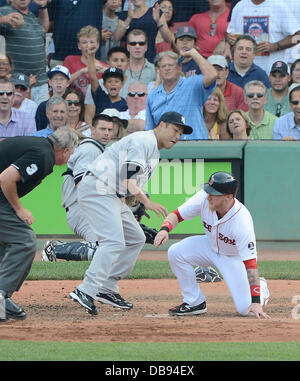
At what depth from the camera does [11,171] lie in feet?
19.9

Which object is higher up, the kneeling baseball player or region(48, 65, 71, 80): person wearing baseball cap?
region(48, 65, 71, 80): person wearing baseball cap

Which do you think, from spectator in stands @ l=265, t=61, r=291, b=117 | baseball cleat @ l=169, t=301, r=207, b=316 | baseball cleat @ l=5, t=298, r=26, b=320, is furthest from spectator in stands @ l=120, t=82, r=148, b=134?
baseball cleat @ l=5, t=298, r=26, b=320

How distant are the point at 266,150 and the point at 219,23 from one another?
2384 millimetres

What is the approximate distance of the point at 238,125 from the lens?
1105 centimetres

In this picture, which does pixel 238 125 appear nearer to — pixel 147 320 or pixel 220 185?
pixel 220 185

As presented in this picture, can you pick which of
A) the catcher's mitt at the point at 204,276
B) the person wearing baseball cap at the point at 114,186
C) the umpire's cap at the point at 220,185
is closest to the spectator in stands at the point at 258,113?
the catcher's mitt at the point at 204,276

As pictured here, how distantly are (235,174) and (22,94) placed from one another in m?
3.39

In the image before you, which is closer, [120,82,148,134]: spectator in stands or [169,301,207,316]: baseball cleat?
[169,301,207,316]: baseball cleat

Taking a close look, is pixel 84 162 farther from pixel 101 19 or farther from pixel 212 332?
pixel 101 19

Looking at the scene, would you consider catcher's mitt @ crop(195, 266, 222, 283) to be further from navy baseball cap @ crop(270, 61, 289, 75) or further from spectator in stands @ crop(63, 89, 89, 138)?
navy baseball cap @ crop(270, 61, 289, 75)

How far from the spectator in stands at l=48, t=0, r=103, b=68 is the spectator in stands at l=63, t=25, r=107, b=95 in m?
0.16

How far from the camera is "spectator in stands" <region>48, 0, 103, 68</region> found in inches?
488

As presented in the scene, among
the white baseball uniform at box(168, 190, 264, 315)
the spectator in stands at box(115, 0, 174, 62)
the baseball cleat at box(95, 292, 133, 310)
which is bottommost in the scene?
the baseball cleat at box(95, 292, 133, 310)

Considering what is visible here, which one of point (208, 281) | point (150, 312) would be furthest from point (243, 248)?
point (208, 281)
